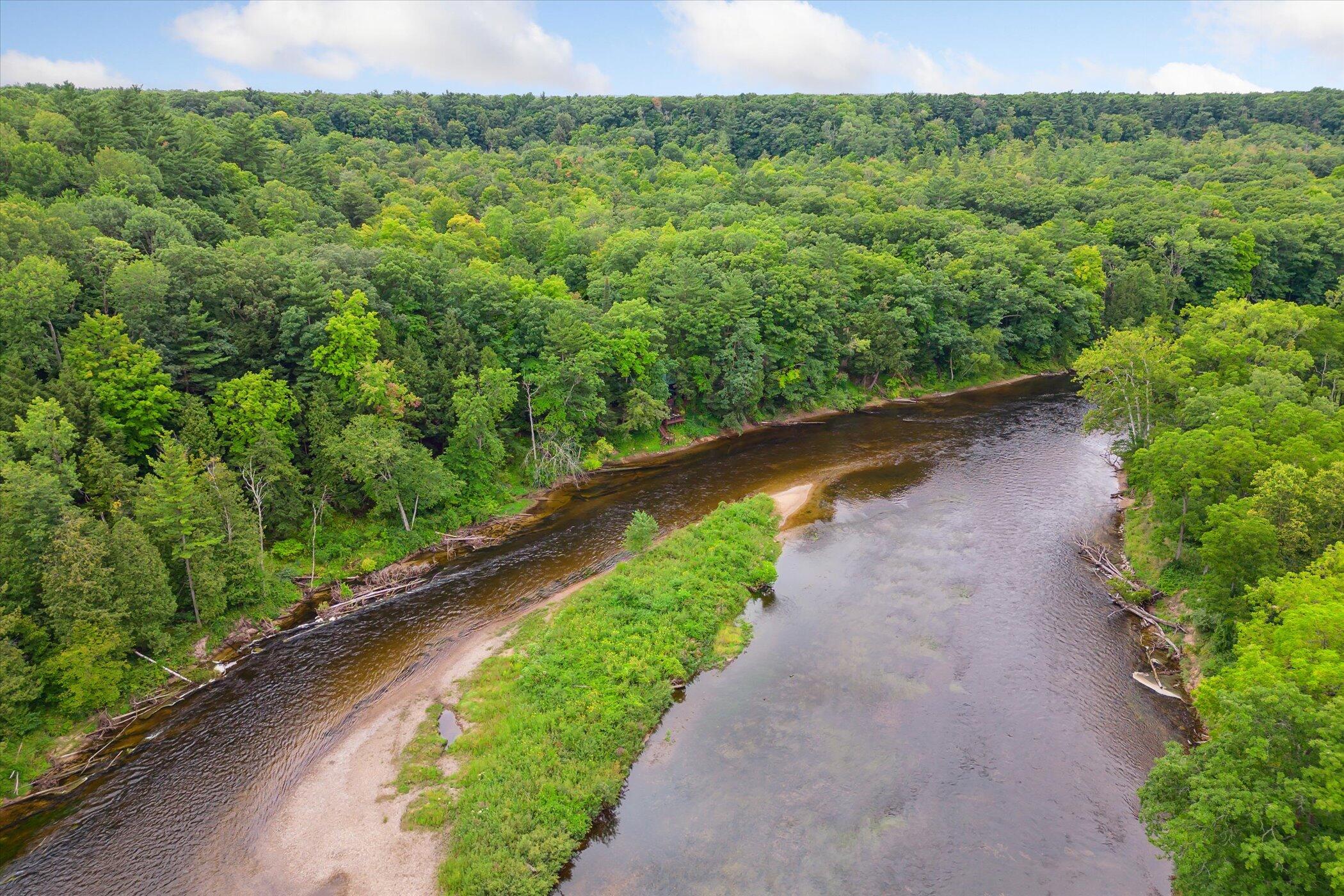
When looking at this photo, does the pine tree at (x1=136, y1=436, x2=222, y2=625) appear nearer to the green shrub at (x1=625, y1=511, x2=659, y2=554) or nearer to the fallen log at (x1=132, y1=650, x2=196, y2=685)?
the fallen log at (x1=132, y1=650, x2=196, y2=685)

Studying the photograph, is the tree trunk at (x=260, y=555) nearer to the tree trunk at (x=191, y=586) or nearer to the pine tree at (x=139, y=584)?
the tree trunk at (x=191, y=586)

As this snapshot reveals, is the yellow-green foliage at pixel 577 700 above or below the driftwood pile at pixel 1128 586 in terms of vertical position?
above

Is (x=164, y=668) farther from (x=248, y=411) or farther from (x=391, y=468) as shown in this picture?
(x=391, y=468)

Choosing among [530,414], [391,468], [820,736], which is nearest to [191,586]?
[391,468]

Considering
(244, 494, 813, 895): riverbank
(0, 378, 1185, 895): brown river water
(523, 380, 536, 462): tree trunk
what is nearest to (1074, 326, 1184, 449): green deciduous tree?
(0, 378, 1185, 895): brown river water

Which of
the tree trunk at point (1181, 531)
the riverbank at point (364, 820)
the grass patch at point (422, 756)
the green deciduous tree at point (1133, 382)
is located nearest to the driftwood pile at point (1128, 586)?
the tree trunk at point (1181, 531)

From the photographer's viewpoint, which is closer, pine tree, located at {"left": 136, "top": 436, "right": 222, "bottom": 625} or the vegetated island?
the vegetated island
